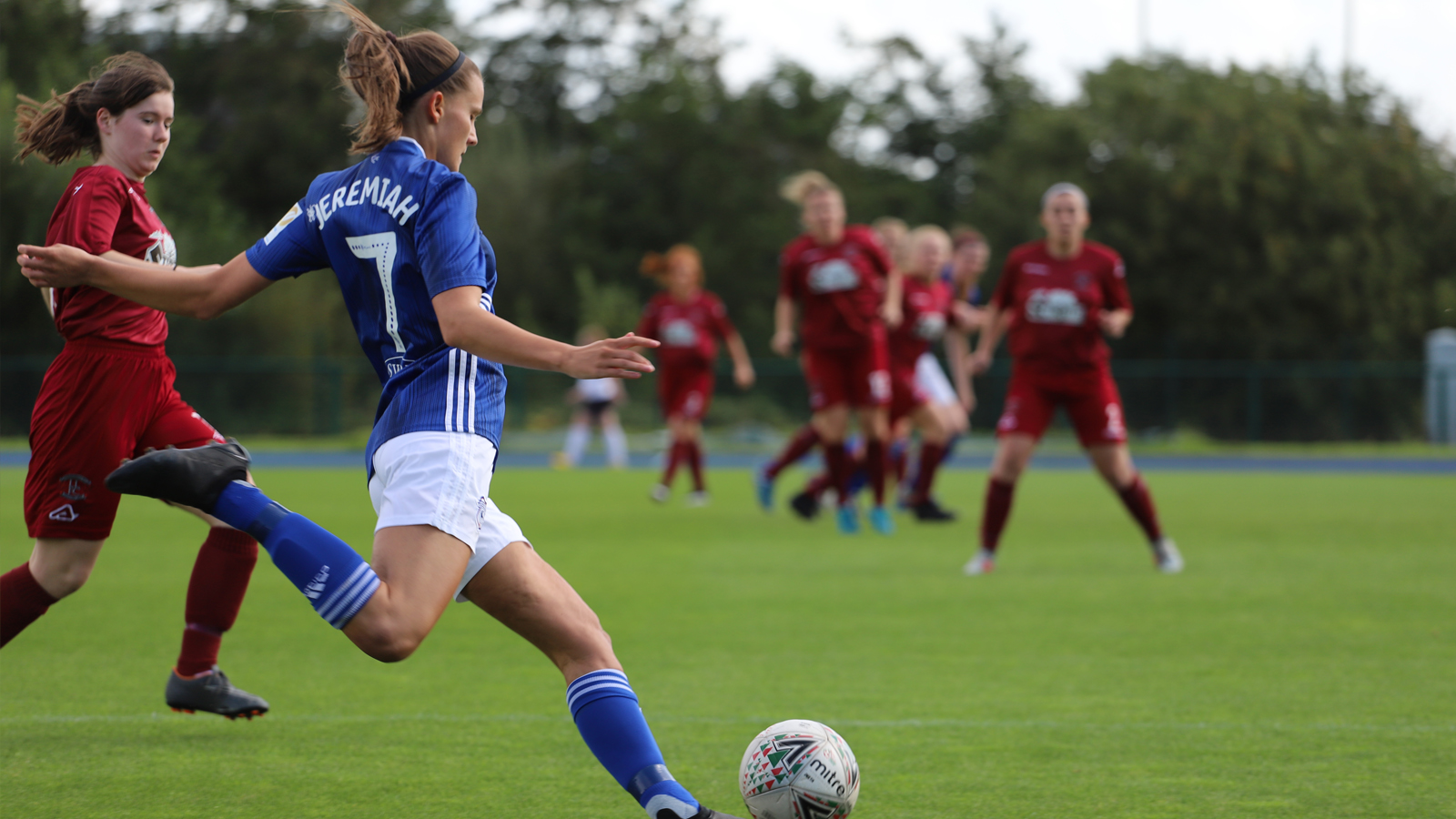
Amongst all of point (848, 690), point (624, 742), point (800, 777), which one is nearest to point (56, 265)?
point (624, 742)

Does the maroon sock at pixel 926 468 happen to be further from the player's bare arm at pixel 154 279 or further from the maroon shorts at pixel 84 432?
the player's bare arm at pixel 154 279

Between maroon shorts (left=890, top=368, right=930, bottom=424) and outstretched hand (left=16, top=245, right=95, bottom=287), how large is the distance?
8.58 m

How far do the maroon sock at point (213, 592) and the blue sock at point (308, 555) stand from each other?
1.28 m

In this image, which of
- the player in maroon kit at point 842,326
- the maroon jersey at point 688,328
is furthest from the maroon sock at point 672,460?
the player in maroon kit at point 842,326

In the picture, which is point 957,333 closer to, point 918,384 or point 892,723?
point 918,384

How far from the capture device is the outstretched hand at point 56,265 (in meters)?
3.04

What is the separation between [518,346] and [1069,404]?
17.9ft

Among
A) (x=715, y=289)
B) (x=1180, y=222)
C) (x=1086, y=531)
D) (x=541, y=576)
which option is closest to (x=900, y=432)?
(x=1086, y=531)

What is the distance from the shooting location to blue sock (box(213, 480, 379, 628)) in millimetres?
2705

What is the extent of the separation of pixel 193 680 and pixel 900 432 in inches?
335

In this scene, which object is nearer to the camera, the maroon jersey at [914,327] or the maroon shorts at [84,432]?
the maroon shorts at [84,432]

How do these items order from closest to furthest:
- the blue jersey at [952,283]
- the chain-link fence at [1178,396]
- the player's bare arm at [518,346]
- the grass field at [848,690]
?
the player's bare arm at [518,346] < the grass field at [848,690] < the blue jersey at [952,283] < the chain-link fence at [1178,396]

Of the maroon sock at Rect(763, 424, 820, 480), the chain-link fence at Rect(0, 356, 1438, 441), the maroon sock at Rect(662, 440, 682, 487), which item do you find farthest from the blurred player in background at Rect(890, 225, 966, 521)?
the chain-link fence at Rect(0, 356, 1438, 441)

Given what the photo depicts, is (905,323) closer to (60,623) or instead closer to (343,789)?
(60,623)
